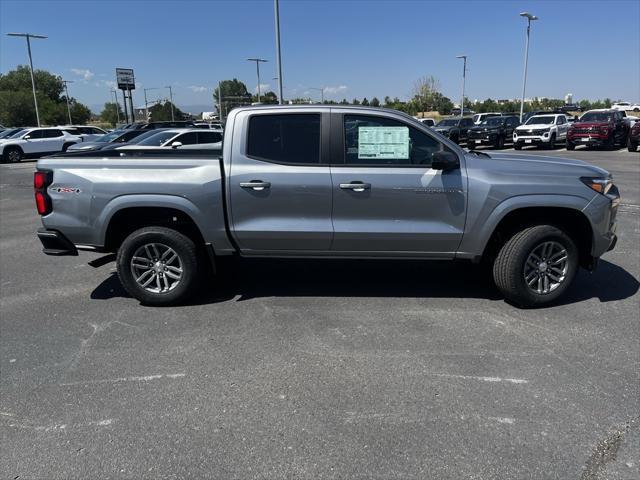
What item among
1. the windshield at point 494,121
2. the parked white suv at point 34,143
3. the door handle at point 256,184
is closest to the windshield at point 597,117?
the windshield at point 494,121

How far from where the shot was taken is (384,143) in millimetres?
4703

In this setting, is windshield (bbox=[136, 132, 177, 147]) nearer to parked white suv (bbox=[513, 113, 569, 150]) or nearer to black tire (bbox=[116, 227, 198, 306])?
black tire (bbox=[116, 227, 198, 306])

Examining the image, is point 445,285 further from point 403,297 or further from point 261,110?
point 261,110

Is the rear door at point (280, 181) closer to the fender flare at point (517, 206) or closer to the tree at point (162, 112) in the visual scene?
the fender flare at point (517, 206)

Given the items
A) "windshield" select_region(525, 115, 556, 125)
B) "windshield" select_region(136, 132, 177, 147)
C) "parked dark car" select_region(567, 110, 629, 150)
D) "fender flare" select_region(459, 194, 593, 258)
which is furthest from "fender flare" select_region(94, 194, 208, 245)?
"windshield" select_region(525, 115, 556, 125)

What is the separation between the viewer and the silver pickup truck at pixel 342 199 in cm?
463

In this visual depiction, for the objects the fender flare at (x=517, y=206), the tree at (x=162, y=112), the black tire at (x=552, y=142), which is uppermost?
the tree at (x=162, y=112)

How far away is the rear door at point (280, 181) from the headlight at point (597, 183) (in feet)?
7.75

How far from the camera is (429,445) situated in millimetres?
2863

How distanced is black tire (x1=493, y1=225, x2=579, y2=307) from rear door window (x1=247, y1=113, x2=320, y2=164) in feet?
6.49

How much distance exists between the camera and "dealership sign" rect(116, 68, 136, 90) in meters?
56.2

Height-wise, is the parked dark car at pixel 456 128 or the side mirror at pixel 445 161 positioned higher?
the side mirror at pixel 445 161

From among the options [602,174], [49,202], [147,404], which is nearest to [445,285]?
Result: [602,174]

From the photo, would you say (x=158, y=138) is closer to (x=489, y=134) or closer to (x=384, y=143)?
(x=384, y=143)
